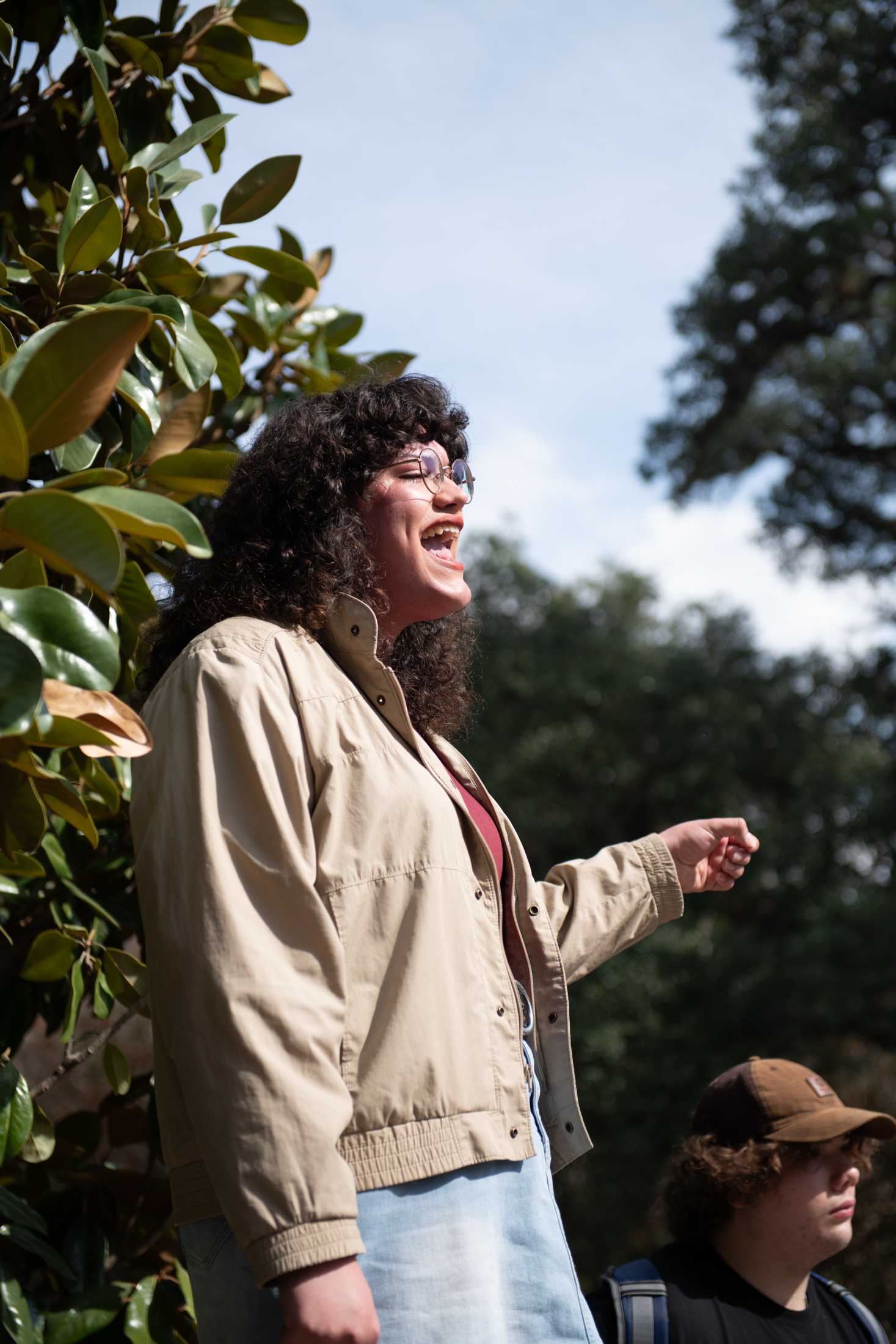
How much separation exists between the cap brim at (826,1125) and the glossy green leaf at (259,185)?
6.49ft

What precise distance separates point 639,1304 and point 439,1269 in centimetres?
109

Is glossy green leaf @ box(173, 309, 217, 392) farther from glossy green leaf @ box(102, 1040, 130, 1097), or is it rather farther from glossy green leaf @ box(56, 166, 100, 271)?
glossy green leaf @ box(102, 1040, 130, 1097)

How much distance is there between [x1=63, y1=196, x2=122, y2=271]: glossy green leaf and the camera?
160cm

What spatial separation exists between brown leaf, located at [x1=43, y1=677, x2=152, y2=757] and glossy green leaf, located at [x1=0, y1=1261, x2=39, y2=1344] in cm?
87

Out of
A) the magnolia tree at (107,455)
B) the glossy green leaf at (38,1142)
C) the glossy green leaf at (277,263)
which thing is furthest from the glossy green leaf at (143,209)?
the glossy green leaf at (38,1142)

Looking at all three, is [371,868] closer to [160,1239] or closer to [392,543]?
[392,543]

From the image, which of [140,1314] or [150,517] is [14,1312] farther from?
[150,517]

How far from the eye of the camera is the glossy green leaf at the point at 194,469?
5.38ft

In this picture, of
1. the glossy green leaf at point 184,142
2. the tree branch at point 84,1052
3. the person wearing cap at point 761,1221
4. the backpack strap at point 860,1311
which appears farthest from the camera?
the backpack strap at point 860,1311

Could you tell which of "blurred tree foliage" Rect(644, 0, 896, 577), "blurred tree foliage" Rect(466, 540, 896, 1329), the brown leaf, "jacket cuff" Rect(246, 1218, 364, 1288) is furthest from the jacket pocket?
"blurred tree foliage" Rect(644, 0, 896, 577)

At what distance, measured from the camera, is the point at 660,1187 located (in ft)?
8.80

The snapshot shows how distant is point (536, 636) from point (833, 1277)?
8177mm

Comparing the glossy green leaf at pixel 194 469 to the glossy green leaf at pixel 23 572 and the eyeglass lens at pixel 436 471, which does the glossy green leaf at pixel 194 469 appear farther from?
the glossy green leaf at pixel 23 572

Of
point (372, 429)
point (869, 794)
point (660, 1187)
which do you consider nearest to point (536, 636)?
point (869, 794)
